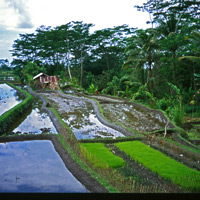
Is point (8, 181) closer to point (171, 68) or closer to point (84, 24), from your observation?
point (171, 68)

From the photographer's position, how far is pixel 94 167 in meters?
3.94

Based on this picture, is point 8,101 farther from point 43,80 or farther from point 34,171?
point 34,171

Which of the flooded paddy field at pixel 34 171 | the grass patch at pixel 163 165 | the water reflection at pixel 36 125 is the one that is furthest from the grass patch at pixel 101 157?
the water reflection at pixel 36 125

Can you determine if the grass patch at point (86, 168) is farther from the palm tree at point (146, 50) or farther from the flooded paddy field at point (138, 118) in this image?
the palm tree at point (146, 50)

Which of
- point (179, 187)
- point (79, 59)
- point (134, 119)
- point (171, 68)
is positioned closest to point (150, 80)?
point (171, 68)

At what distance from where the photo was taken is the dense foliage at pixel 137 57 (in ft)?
33.8

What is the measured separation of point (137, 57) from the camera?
14.0 metres

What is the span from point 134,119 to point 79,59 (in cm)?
1609

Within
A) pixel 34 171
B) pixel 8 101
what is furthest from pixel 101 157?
pixel 8 101

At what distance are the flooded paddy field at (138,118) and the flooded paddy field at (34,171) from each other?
3.30 m

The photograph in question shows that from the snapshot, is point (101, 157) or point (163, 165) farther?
point (101, 157)

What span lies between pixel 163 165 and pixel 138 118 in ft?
15.3

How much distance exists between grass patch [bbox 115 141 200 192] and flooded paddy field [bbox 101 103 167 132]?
74.5 inches

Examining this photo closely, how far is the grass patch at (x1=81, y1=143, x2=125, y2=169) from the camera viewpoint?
405 centimetres
